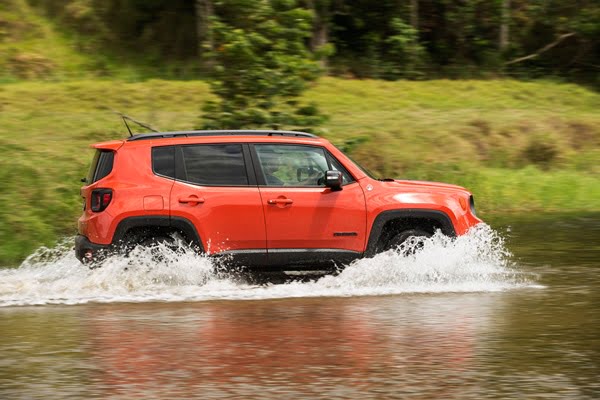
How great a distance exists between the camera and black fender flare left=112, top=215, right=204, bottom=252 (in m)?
12.4

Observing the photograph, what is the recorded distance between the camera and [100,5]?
144ft

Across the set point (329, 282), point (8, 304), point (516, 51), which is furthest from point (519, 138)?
point (8, 304)

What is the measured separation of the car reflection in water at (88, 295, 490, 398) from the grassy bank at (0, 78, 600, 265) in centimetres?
604

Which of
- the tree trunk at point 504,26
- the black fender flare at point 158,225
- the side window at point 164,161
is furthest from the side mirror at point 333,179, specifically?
the tree trunk at point 504,26

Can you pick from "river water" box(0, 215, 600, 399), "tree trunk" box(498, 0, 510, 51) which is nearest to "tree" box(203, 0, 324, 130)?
"river water" box(0, 215, 600, 399)

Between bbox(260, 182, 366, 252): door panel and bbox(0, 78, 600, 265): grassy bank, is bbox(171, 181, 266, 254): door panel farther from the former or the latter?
bbox(0, 78, 600, 265): grassy bank

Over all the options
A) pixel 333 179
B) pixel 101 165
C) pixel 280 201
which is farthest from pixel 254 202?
pixel 101 165

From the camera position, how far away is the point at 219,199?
12578mm

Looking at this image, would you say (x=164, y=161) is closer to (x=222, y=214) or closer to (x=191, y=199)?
(x=191, y=199)

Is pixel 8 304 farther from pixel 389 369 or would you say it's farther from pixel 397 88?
pixel 397 88

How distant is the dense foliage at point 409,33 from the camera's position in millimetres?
41062

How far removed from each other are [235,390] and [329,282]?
5034 millimetres

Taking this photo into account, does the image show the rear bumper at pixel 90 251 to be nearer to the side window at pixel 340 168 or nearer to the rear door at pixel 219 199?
the rear door at pixel 219 199

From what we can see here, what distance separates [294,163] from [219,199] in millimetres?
921
